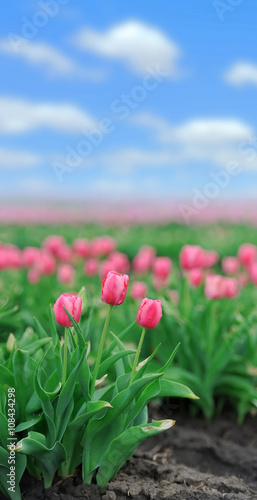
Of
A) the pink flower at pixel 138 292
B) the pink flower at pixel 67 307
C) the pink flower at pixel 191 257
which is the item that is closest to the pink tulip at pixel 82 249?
the pink flower at pixel 138 292

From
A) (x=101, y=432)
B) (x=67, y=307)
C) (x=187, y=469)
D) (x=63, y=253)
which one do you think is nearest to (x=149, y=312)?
(x=67, y=307)

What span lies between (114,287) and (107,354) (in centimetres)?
54

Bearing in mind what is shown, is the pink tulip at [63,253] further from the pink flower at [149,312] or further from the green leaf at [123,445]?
the pink flower at [149,312]

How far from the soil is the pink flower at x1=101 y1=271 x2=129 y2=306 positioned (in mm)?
754

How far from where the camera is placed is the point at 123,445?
6.15 feet

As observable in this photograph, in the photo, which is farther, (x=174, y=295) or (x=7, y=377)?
(x=174, y=295)

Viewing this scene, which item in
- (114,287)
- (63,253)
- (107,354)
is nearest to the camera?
(114,287)

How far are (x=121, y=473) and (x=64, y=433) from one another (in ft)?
1.37

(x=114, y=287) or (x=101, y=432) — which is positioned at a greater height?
(x=114, y=287)

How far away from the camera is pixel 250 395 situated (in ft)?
10.4

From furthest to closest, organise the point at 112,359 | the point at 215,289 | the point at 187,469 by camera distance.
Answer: the point at 215,289 < the point at 187,469 < the point at 112,359

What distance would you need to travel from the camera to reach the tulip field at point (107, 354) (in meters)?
1.84

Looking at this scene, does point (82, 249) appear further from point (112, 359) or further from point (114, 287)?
point (114, 287)

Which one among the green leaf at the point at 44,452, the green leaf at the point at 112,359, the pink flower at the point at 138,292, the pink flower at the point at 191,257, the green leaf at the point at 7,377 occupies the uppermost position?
the pink flower at the point at 191,257
